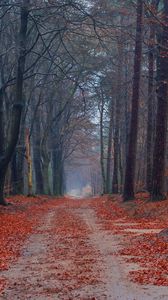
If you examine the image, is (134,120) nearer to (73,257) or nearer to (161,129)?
(161,129)

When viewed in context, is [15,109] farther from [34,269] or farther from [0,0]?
[34,269]

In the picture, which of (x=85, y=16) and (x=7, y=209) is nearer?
(x=85, y=16)

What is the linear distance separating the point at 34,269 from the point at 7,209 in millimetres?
13816

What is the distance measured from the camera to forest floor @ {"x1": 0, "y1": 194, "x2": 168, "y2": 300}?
26.5 ft

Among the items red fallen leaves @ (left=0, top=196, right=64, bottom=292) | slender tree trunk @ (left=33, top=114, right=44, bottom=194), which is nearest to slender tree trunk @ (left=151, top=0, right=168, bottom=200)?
red fallen leaves @ (left=0, top=196, right=64, bottom=292)

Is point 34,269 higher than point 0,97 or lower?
lower

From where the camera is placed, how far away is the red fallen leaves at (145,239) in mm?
9031

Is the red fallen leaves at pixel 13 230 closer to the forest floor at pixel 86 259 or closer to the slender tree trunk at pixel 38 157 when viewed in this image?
the forest floor at pixel 86 259

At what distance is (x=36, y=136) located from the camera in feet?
140

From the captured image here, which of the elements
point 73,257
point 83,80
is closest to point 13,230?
point 73,257

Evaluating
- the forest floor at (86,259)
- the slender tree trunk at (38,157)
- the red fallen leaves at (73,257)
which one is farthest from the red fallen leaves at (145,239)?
the slender tree trunk at (38,157)

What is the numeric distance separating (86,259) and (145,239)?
8.58 ft

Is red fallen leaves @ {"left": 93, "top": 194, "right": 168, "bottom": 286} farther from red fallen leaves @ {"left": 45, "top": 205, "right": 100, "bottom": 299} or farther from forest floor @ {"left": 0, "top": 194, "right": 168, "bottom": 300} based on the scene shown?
red fallen leaves @ {"left": 45, "top": 205, "right": 100, "bottom": 299}

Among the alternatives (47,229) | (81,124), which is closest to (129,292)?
(47,229)
